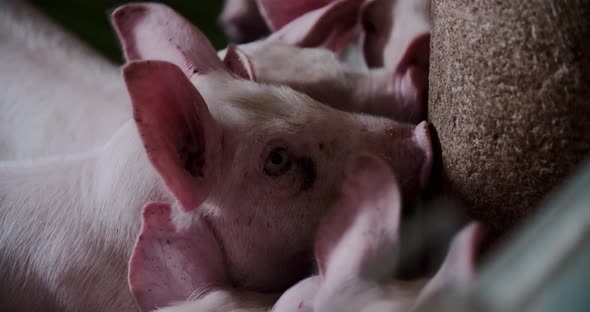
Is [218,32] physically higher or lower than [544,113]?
lower

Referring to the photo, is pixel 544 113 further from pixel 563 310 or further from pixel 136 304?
pixel 136 304

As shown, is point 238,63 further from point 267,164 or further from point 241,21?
point 241,21

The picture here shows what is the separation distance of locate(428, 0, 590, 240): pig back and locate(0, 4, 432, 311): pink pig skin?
0.17 metres

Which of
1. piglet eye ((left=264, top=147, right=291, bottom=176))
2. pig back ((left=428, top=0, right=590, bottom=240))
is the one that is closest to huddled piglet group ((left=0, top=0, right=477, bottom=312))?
piglet eye ((left=264, top=147, right=291, bottom=176))

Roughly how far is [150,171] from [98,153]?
20 centimetres

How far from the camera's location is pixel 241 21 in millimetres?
2662

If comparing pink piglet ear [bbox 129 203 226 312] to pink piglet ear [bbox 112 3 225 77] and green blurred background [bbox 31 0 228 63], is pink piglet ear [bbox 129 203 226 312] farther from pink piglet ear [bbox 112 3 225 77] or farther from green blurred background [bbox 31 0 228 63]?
green blurred background [bbox 31 0 228 63]

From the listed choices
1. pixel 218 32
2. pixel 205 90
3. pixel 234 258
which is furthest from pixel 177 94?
pixel 218 32

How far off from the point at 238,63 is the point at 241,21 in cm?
120

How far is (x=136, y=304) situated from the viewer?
4.24 ft

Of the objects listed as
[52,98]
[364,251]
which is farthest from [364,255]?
[52,98]

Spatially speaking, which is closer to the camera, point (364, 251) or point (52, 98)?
point (364, 251)

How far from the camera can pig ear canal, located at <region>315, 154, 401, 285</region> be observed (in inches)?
34.5

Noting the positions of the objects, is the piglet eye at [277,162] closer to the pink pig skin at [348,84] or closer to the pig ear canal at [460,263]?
the pink pig skin at [348,84]
